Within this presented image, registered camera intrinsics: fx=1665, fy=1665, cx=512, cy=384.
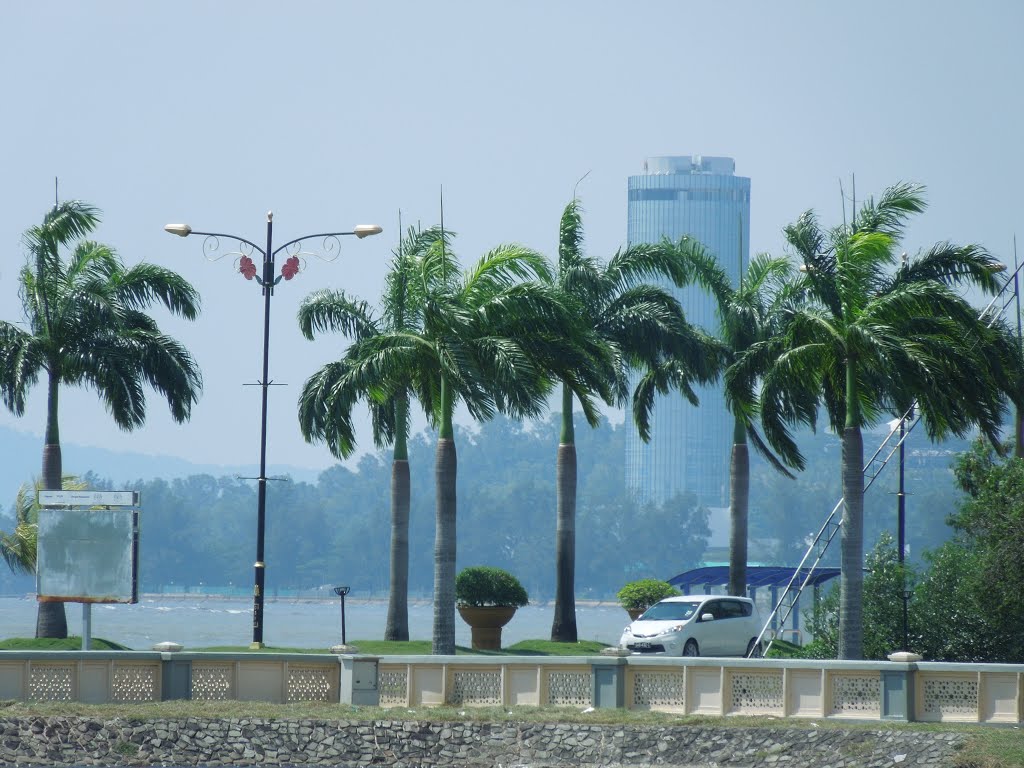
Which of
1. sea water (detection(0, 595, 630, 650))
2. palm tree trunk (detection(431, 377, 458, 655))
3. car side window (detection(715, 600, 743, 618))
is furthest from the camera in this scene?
sea water (detection(0, 595, 630, 650))

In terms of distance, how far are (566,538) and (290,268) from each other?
1281 centimetres

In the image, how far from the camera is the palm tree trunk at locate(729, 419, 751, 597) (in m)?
47.4

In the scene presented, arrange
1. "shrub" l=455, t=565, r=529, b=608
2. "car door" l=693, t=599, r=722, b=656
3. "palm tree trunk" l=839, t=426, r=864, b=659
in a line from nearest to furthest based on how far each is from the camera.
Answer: "palm tree trunk" l=839, t=426, r=864, b=659, "car door" l=693, t=599, r=722, b=656, "shrub" l=455, t=565, r=529, b=608

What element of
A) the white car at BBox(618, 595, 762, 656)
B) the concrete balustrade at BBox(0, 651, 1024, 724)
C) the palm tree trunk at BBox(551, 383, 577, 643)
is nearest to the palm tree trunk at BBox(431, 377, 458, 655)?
the white car at BBox(618, 595, 762, 656)

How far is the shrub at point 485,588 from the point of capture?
43156mm

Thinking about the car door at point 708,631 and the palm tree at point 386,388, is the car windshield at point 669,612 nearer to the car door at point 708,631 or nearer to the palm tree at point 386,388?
the car door at point 708,631

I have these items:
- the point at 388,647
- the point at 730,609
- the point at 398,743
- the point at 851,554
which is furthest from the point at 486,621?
the point at 398,743

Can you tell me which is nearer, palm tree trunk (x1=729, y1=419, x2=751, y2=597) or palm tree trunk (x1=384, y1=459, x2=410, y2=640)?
palm tree trunk (x1=384, y1=459, x2=410, y2=640)

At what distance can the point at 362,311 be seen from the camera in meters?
46.8

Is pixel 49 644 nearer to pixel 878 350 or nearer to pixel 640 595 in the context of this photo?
pixel 640 595

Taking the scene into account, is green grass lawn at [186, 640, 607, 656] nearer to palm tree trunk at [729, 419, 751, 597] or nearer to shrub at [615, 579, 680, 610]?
shrub at [615, 579, 680, 610]

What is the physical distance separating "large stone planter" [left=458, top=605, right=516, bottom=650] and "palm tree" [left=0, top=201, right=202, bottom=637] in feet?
29.6

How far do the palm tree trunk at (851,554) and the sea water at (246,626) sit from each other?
30529 mm

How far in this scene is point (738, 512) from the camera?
165 feet
